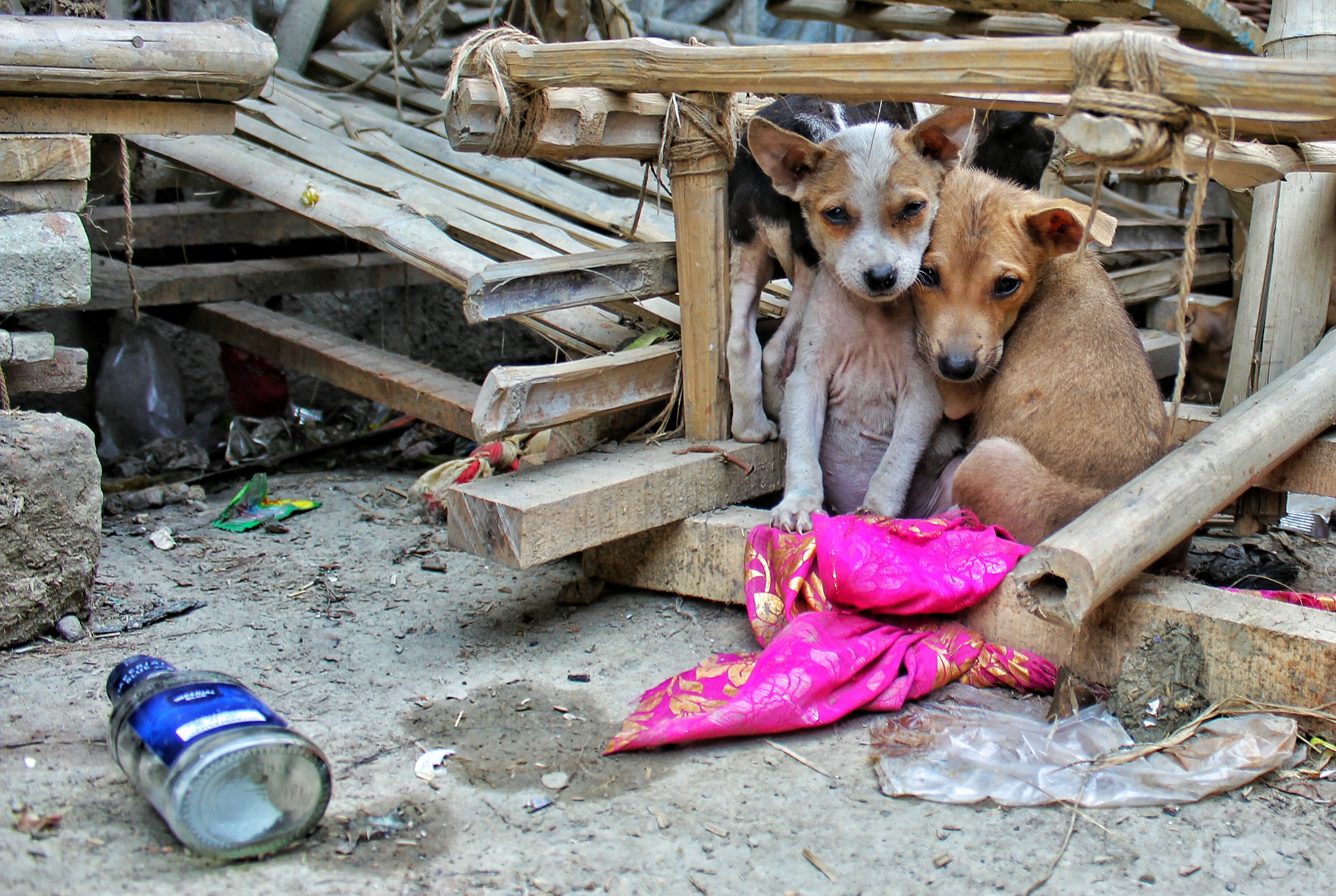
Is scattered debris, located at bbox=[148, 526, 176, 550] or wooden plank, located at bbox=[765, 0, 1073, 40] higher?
wooden plank, located at bbox=[765, 0, 1073, 40]

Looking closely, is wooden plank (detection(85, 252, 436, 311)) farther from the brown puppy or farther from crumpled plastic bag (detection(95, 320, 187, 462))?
the brown puppy

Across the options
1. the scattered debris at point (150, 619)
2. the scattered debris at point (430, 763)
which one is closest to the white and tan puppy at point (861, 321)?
the scattered debris at point (430, 763)

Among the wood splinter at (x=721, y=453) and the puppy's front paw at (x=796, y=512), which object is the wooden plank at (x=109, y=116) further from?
the puppy's front paw at (x=796, y=512)

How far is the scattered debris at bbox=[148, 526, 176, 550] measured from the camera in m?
4.46

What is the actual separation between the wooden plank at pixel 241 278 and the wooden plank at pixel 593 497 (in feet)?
7.89

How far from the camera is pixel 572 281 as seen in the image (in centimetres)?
386

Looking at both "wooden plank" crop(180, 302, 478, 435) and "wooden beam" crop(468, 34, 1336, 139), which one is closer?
"wooden beam" crop(468, 34, 1336, 139)

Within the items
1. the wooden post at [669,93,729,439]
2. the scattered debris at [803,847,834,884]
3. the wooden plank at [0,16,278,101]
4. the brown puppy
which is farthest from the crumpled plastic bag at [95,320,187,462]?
the scattered debris at [803,847,834,884]

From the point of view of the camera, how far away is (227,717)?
2.39 metres

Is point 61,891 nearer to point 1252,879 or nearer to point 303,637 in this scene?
point 303,637

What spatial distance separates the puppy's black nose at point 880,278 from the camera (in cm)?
359

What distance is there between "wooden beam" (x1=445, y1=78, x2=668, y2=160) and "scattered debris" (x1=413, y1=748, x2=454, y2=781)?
1.92 metres

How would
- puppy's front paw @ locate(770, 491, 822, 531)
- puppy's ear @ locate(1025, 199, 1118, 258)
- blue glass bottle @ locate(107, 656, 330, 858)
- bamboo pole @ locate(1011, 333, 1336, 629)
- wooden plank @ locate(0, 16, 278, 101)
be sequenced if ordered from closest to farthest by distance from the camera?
blue glass bottle @ locate(107, 656, 330, 858)
bamboo pole @ locate(1011, 333, 1336, 629)
wooden plank @ locate(0, 16, 278, 101)
puppy's ear @ locate(1025, 199, 1118, 258)
puppy's front paw @ locate(770, 491, 822, 531)

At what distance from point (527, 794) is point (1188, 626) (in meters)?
1.82
